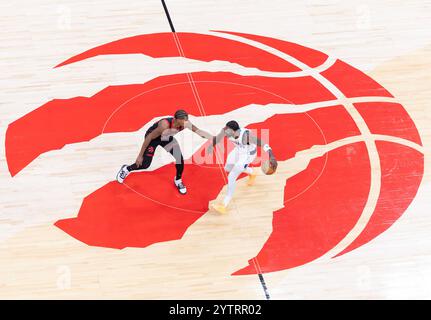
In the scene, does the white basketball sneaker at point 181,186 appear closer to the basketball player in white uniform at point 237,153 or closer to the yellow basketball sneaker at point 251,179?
the basketball player in white uniform at point 237,153

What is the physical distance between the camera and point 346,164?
1378 centimetres

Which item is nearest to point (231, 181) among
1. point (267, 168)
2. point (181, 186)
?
point (267, 168)

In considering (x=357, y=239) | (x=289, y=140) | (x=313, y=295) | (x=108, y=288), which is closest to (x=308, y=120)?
(x=289, y=140)

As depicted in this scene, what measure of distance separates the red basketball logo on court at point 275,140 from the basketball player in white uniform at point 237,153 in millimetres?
543

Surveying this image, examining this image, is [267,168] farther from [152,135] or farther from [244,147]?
[152,135]

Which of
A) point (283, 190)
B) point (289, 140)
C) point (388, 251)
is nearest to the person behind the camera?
point (388, 251)

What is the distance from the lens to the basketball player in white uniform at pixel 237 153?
1204 cm

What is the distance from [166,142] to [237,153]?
112 centimetres

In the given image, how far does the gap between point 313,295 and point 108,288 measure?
118 inches

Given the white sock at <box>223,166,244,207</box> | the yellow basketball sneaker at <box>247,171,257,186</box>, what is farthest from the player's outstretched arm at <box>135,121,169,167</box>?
the yellow basketball sneaker at <box>247,171,257,186</box>

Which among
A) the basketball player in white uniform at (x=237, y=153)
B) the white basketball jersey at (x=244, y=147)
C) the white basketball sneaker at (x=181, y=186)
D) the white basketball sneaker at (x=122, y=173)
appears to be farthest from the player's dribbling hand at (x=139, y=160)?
the white basketball jersey at (x=244, y=147)

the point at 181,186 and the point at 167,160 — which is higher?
the point at 181,186

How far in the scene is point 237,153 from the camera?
1250cm
